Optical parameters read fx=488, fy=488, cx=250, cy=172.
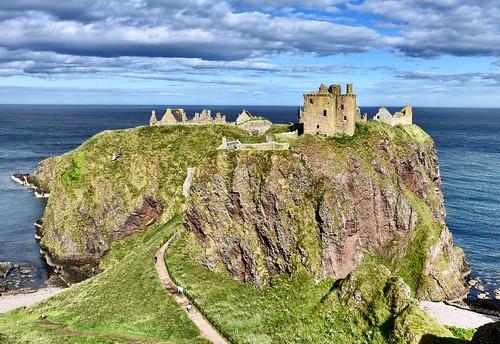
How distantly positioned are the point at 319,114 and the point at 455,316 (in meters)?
34.4

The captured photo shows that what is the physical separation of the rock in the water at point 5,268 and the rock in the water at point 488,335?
3079 inches

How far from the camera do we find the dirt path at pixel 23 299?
72812 millimetres

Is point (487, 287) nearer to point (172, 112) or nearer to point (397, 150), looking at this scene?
point (397, 150)

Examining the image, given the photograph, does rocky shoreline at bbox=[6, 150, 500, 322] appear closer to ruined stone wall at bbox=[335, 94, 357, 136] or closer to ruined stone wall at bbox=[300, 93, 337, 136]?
ruined stone wall at bbox=[335, 94, 357, 136]

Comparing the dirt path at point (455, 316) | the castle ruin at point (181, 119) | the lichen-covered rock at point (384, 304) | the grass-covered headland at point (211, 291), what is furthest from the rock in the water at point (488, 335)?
the castle ruin at point (181, 119)

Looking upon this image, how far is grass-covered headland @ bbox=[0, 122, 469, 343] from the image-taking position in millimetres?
54125

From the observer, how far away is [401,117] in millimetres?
92375

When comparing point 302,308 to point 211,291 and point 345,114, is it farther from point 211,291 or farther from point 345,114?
point 345,114

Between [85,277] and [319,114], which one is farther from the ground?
[319,114]

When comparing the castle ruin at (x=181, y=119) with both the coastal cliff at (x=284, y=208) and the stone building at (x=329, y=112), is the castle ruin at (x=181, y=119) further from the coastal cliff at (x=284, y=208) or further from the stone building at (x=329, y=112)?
the stone building at (x=329, y=112)

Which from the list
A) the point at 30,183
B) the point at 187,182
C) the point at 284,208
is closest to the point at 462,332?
the point at 284,208

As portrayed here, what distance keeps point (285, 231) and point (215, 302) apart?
12986 mm

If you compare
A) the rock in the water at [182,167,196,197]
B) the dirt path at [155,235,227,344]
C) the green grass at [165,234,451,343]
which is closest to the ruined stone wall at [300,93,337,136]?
the green grass at [165,234,451,343]

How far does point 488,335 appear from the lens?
34.8 metres
